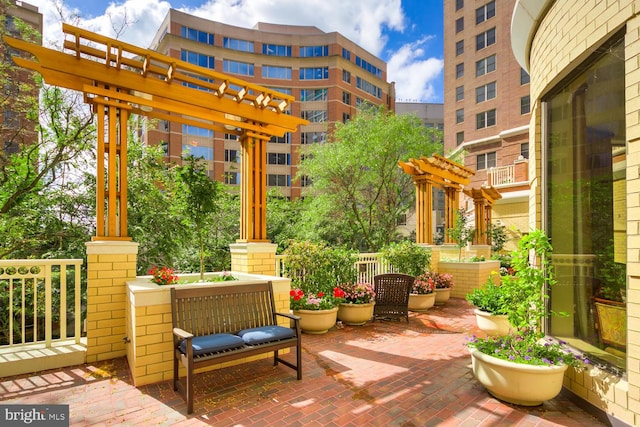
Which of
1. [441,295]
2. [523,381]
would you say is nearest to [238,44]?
[441,295]

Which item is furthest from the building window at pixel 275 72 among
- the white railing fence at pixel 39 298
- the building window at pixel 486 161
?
the white railing fence at pixel 39 298

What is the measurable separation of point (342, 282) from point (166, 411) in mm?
4184

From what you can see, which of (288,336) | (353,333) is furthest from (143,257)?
(288,336)

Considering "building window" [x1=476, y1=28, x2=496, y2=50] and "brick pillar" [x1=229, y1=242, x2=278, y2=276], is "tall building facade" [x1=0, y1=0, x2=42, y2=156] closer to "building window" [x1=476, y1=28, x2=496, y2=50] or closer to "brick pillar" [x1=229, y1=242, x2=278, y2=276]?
"brick pillar" [x1=229, y1=242, x2=278, y2=276]

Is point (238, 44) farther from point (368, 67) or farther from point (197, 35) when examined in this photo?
point (368, 67)

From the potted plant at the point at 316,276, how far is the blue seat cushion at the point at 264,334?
1941 mm

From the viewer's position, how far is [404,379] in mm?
4059

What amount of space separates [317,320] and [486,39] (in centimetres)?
2798

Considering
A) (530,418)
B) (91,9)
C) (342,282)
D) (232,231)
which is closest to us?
(530,418)

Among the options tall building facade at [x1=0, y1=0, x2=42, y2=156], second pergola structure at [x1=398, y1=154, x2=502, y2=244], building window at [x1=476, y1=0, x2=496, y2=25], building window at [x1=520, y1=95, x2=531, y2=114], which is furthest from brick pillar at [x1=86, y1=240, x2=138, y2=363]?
building window at [x1=476, y1=0, x2=496, y2=25]

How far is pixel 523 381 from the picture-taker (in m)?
3.27

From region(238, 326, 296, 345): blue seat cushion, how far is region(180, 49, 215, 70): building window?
29221 mm

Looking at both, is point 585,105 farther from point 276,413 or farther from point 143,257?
point 143,257

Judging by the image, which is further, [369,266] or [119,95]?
[369,266]
